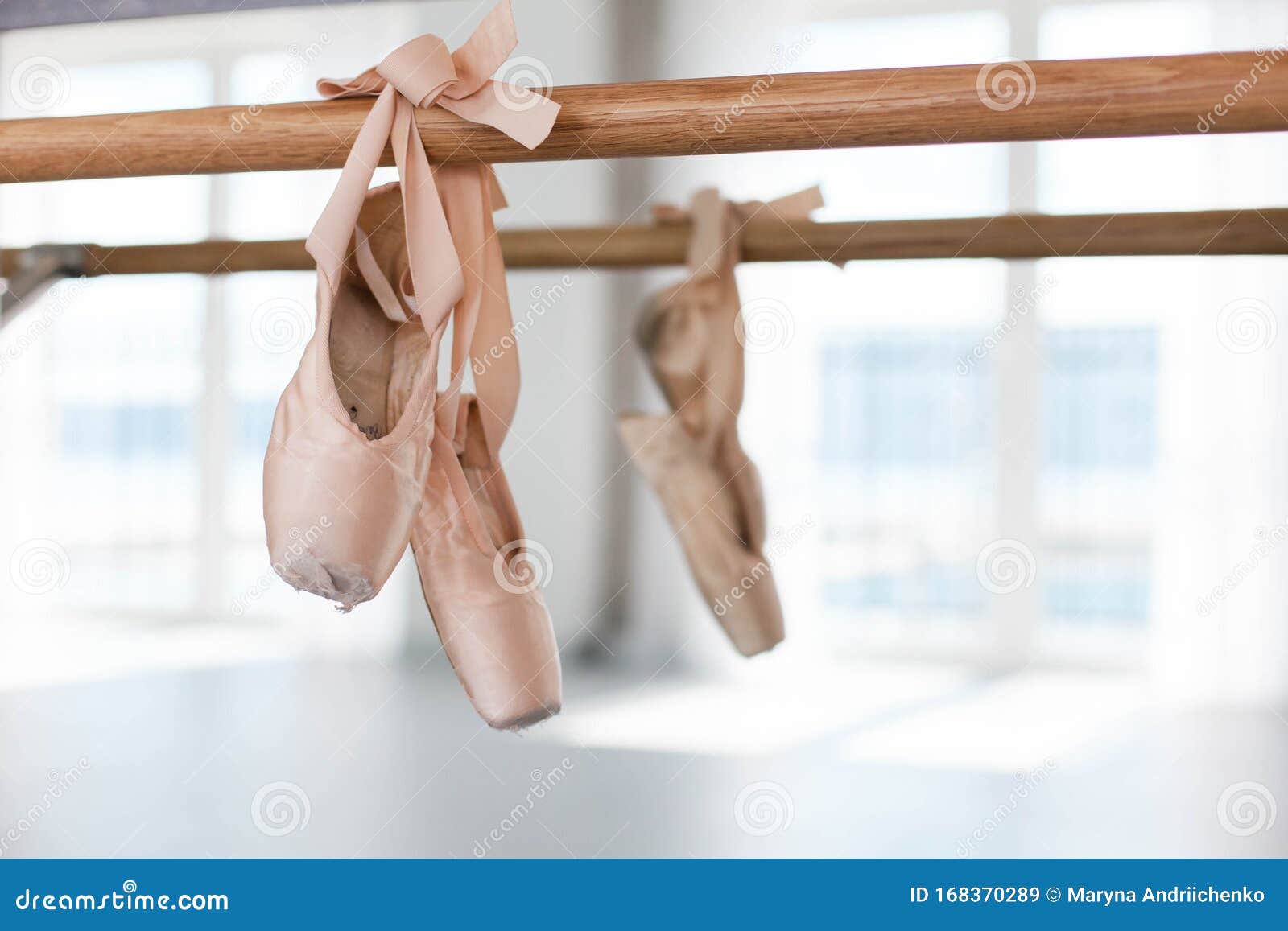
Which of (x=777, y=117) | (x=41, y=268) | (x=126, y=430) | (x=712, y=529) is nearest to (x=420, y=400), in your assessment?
(x=777, y=117)

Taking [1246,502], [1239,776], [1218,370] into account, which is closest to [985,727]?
[1239,776]

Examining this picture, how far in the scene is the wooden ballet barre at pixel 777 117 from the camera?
59 cm

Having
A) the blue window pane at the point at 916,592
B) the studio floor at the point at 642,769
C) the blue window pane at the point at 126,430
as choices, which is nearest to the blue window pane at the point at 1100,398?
the blue window pane at the point at 916,592

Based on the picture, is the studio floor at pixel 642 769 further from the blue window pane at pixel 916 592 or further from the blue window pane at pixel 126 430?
the blue window pane at pixel 126 430

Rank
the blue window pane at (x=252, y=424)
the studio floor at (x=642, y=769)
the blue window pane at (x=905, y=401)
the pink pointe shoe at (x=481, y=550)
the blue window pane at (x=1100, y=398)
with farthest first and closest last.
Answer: the blue window pane at (x=252, y=424) → the blue window pane at (x=905, y=401) → the blue window pane at (x=1100, y=398) → the studio floor at (x=642, y=769) → the pink pointe shoe at (x=481, y=550)

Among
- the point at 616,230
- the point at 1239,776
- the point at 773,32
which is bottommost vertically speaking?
the point at 1239,776

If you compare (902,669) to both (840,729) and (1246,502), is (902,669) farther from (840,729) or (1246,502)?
(1246,502)

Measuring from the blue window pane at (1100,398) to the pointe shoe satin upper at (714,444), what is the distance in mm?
3039

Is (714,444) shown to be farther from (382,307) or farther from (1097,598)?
(1097,598)

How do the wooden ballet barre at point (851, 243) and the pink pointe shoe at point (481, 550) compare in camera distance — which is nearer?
the pink pointe shoe at point (481, 550)

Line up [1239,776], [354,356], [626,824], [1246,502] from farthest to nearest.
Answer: [1246,502] < [1239,776] < [626,824] < [354,356]

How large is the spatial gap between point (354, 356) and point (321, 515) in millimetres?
156

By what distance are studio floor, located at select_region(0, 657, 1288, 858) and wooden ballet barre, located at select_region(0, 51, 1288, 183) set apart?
1.47 m

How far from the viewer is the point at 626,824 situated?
2150 mm
